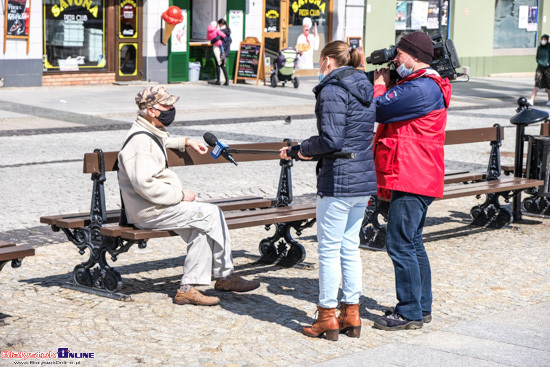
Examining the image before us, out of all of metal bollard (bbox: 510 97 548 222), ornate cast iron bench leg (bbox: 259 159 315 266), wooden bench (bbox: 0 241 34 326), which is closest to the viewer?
wooden bench (bbox: 0 241 34 326)

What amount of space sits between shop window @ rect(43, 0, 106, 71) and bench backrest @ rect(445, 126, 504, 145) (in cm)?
1439

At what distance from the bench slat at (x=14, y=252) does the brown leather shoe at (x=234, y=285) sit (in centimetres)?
133

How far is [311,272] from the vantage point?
6855 mm

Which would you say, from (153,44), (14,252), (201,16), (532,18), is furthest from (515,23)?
(14,252)

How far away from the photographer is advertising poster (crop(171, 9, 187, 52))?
75.2 feet

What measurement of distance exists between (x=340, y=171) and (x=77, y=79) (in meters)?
17.6

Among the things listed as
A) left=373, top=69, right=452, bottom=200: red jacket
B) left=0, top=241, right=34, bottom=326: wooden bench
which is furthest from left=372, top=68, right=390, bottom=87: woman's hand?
left=0, top=241, right=34, bottom=326: wooden bench

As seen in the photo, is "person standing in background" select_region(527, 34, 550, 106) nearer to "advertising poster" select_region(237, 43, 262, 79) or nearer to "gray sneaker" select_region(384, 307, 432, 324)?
"advertising poster" select_region(237, 43, 262, 79)

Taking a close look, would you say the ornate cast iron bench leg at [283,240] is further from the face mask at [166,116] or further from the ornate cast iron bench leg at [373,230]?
the face mask at [166,116]

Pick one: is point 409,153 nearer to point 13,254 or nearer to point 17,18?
point 13,254

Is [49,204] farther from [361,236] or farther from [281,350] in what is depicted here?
[281,350]

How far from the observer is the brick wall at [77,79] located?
21219 mm

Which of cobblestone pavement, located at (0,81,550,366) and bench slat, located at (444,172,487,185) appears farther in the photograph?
bench slat, located at (444,172,487,185)

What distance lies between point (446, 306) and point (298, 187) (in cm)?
451
